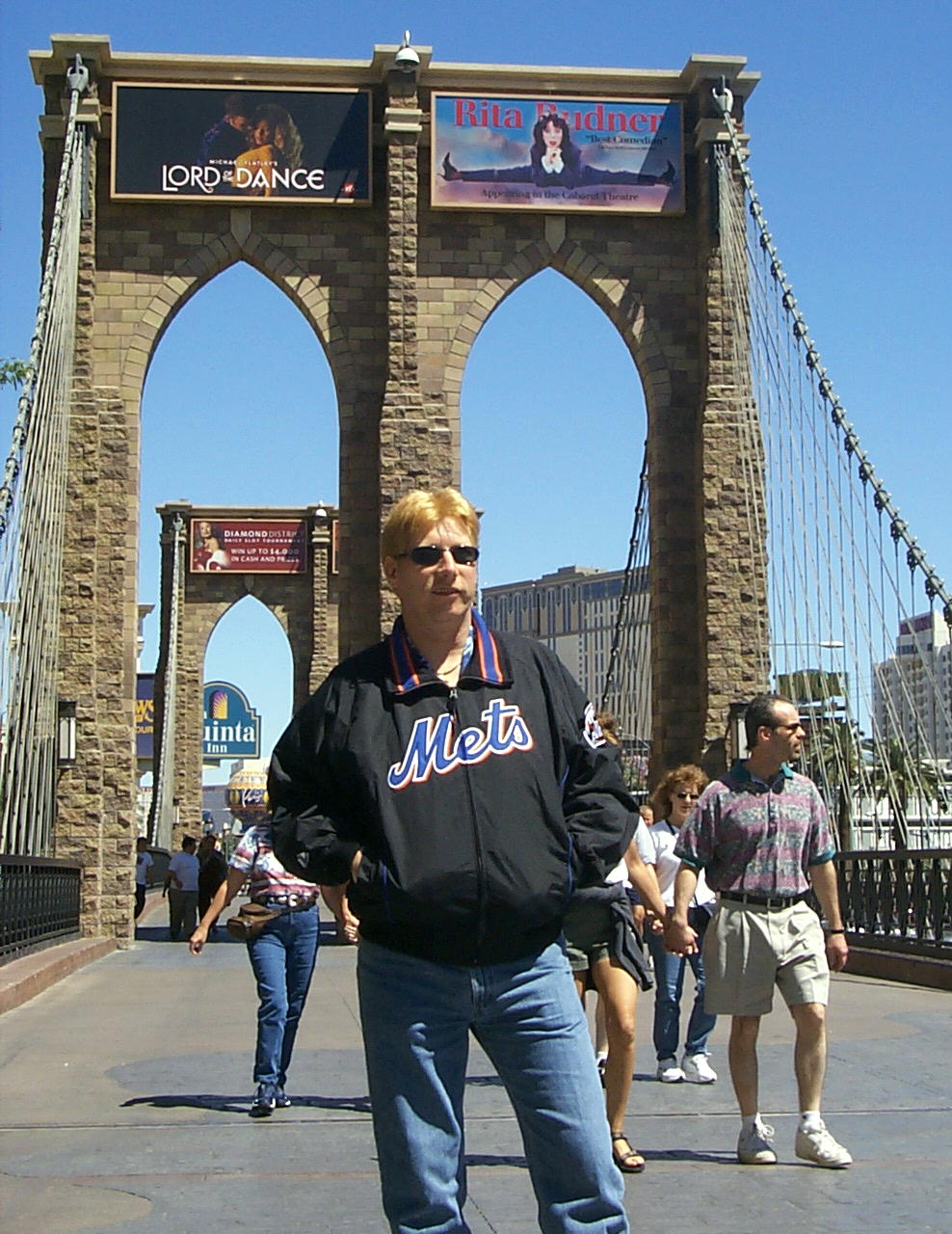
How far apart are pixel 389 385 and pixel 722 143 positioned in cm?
551

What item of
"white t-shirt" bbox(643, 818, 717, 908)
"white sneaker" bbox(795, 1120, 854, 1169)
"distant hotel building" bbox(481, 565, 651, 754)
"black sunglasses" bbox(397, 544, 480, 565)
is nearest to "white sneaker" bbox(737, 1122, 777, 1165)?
"white sneaker" bbox(795, 1120, 854, 1169)

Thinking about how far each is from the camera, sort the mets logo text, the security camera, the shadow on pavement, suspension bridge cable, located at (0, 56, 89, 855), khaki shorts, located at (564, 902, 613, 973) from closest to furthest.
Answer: the mets logo text < khaki shorts, located at (564, 902, 613, 973) < the shadow on pavement < suspension bridge cable, located at (0, 56, 89, 855) < the security camera

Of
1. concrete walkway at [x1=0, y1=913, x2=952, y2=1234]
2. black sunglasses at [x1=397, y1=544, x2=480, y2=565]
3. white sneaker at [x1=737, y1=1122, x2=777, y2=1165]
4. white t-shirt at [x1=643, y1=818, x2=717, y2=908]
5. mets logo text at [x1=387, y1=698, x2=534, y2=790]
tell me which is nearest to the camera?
mets logo text at [x1=387, y1=698, x2=534, y2=790]

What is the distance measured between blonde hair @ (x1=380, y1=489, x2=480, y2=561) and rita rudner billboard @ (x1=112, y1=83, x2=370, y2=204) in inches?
814

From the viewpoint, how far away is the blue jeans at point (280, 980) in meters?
8.09

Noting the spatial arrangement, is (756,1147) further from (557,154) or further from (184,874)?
(557,154)

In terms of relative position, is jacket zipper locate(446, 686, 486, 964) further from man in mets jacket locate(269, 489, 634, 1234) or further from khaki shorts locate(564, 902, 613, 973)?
khaki shorts locate(564, 902, 613, 973)

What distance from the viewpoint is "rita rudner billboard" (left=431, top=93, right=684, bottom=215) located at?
2419 cm

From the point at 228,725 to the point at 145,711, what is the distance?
28.8 metres

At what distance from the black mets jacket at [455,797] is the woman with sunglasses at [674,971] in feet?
16.3

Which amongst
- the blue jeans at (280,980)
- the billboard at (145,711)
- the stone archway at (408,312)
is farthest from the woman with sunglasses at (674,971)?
the billboard at (145,711)

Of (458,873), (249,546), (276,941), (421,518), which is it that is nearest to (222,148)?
(276,941)

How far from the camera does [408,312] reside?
23609 millimetres

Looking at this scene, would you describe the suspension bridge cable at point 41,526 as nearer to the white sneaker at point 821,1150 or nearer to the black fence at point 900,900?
the black fence at point 900,900
